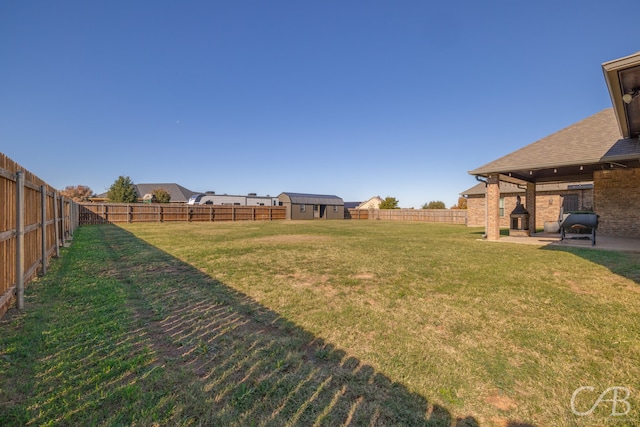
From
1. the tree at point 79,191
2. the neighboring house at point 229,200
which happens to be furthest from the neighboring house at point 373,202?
the tree at point 79,191

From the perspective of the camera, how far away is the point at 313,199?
37281 mm

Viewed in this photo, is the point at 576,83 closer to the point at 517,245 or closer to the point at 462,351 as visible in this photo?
the point at 517,245

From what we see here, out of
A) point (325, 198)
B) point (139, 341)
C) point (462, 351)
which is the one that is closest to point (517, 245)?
point (462, 351)

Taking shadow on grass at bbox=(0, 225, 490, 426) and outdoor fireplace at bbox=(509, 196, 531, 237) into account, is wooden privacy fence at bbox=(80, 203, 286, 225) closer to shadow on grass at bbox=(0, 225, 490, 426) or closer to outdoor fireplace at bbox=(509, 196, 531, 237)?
outdoor fireplace at bbox=(509, 196, 531, 237)

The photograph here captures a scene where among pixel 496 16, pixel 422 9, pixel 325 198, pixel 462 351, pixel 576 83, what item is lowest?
pixel 462 351

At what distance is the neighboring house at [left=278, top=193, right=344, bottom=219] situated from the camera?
3466 centimetres

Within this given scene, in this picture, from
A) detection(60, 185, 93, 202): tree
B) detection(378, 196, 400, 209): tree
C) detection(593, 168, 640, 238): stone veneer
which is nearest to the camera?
detection(593, 168, 640, 238): stone veneer

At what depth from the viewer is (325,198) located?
38.7 m

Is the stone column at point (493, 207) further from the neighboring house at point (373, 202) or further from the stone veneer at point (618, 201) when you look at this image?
the neighboring house at point (373, 202)

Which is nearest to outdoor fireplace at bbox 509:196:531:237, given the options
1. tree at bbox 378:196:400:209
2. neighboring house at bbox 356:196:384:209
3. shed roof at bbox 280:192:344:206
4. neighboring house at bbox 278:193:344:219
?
neighboring house at bbox 278:193:344:219

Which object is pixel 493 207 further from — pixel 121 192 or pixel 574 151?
pixel 121 192

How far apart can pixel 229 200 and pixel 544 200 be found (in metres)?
33.9

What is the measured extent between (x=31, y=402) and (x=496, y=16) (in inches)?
711

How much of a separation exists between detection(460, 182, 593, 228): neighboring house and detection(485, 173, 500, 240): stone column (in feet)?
23.9
